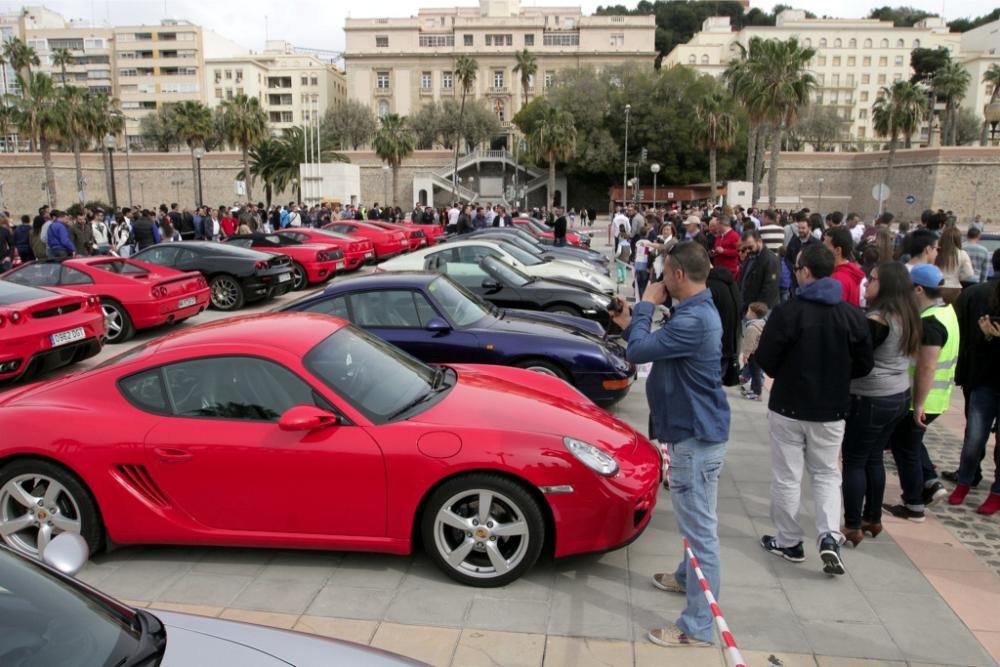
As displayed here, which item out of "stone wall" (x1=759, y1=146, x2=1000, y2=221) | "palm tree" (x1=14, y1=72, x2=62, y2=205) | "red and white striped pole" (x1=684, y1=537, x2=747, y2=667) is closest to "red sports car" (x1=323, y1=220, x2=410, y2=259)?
"red and white striped pole" (x1=684, y1=537, x2=747, y2=667)

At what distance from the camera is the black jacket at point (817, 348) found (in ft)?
13.8

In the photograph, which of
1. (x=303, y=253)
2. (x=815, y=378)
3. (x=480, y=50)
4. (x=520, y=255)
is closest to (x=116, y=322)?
(x=303, y=253)

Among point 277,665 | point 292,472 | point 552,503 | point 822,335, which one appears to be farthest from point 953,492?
point 277,665

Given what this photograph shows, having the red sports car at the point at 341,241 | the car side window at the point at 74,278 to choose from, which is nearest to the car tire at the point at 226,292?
the car side window at the point at 74,278

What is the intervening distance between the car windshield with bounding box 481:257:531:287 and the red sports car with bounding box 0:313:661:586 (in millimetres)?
5763

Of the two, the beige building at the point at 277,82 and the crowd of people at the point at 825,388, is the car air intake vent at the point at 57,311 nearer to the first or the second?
the crowd of people at the point at 825,388

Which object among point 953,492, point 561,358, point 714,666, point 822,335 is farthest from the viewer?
point 561,358

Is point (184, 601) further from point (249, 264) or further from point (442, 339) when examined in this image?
point (249, 264)

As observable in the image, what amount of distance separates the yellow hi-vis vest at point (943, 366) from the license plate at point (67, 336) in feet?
27.7

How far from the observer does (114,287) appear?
1097 centimetres

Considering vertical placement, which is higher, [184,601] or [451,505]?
[451,505]

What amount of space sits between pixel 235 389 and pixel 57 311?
5.59 metres

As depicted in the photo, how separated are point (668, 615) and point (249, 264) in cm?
1165

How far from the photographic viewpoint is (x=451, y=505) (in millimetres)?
4074
